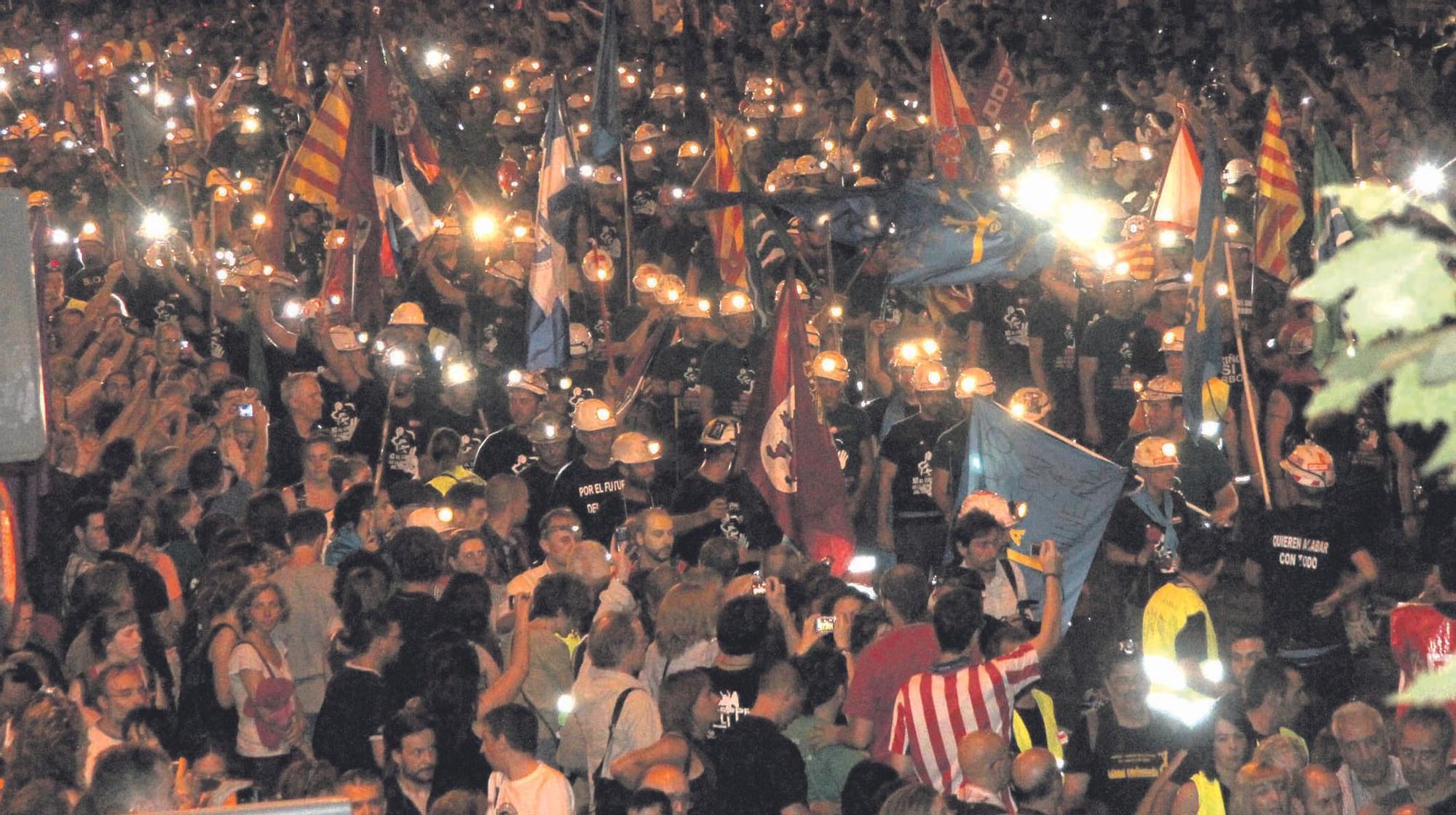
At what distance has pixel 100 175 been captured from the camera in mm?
21938

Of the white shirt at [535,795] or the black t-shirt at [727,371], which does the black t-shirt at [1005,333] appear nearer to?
the black t-shirt at [727,371]

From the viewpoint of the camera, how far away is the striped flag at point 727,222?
15.5m

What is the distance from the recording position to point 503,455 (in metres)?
12.8

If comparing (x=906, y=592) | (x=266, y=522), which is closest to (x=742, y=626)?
(x=906, y=592)

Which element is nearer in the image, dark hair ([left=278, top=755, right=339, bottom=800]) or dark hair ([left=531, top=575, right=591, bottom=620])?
dark hair ([left=278, top=755, right=339, bottom=800])

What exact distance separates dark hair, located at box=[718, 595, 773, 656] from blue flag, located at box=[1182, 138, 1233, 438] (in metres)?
4.79

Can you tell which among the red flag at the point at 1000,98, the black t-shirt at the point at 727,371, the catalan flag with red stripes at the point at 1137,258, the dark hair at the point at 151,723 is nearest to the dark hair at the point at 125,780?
the dark hair at the point at 151,723

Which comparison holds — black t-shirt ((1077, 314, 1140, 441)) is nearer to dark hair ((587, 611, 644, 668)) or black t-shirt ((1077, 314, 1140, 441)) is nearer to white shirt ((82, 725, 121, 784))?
dark hair ((587, 611, 644, 668))

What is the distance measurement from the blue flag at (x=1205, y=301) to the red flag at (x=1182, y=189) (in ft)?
9.74

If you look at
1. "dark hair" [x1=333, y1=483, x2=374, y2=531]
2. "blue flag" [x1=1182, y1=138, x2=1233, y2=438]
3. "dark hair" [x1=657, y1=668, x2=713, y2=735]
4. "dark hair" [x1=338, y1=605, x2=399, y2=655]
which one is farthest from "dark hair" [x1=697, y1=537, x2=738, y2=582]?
"blue flag" [x1=1182, y1=138, x2=1233, y2=438]

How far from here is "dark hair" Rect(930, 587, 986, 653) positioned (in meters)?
8.08

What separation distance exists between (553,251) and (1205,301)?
15.5 feet

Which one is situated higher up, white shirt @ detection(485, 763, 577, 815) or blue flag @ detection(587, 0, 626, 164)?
blue flag @ detection(587, 0, 626, 164)

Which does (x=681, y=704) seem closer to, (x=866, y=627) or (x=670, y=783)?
(x=670, y=783)
